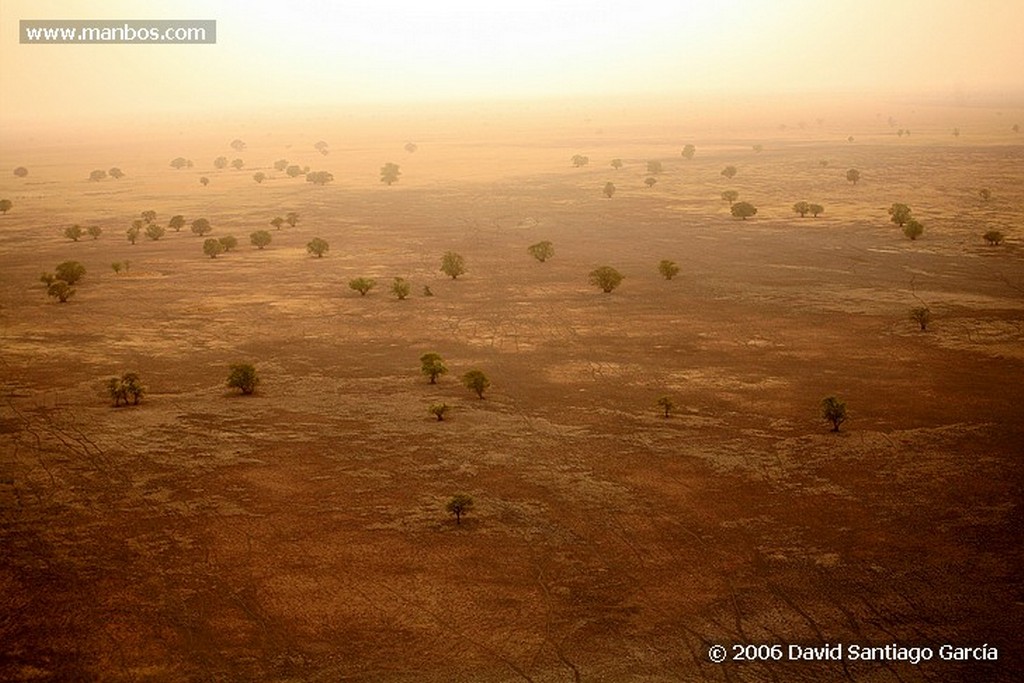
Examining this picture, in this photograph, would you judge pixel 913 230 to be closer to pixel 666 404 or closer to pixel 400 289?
pixel 400 289

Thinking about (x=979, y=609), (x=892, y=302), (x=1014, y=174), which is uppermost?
(x=1014, y=174)

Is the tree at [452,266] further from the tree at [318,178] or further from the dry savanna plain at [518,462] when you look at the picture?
the tree at [318,178]

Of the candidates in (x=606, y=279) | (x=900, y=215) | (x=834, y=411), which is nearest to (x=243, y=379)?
(x=834, y=411)

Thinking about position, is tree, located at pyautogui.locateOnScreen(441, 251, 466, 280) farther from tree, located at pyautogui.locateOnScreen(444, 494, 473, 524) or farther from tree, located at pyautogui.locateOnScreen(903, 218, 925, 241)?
tree, located at pyautogui.locateOnScreen(903, 218, 925, 241)

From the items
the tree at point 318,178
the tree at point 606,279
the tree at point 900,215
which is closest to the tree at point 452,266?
the tree at point 606,279

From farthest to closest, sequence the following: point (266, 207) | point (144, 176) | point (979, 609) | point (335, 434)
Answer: point (144, 176), point (266, 207), point (335, 434), point (979, 609)

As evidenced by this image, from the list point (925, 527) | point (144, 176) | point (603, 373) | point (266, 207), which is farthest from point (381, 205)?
point (925, 527)

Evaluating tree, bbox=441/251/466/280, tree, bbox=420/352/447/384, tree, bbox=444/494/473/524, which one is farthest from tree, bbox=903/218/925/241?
tree, bbox=444/494/473/524

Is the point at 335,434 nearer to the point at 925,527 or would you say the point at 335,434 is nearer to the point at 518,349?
the point at 518,349
